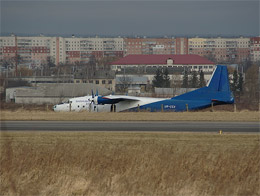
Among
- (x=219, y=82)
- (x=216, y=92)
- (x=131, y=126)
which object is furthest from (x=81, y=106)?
(x=131, y=126)

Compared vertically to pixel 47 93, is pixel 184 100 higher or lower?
higher

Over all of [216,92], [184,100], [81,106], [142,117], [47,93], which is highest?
[216,92]

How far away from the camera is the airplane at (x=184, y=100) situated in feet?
167

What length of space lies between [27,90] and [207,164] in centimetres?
6935

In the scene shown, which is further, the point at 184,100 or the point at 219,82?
the point at 219,82

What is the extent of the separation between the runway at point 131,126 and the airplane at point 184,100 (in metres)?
10.6

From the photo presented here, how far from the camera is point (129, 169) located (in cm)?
2259

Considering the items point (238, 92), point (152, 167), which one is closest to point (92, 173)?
point (152, 167)

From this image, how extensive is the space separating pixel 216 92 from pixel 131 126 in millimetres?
16622

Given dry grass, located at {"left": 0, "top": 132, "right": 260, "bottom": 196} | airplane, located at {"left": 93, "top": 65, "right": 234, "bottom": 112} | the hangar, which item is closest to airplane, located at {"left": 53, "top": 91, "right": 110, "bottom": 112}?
airplane, located at {"left": 93, "top": 65, "right": 234, "bottom": 112}

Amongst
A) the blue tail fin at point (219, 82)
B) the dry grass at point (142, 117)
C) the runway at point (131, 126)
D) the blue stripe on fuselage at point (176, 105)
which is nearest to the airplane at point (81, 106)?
the blue stripe on fuselage at point (176, 105)

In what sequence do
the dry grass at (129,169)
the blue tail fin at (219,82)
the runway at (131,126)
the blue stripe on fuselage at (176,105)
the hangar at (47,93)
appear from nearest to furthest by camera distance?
the dry grass at (129,169)
the runway at (131,126)
the blue stripe on fuselage at (176,105)
the blue tail fin at (219,82)
the hangar at (47,93)

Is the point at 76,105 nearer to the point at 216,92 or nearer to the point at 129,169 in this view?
the point at 216,92

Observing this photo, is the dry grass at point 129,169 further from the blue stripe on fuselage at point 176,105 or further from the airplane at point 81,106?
the airplane at point 81,106
